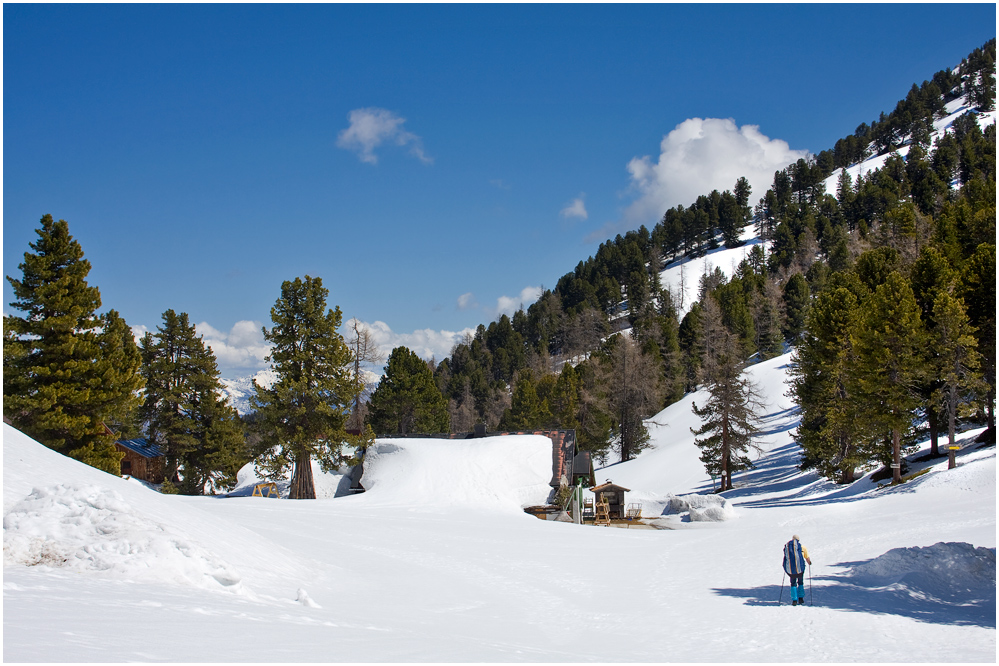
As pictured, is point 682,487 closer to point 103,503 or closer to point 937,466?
point 937,466

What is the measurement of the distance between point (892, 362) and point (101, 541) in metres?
32.2

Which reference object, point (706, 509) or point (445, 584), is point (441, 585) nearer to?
point (445, 584)

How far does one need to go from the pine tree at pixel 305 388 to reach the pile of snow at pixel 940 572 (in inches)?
831

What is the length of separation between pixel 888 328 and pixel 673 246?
118m

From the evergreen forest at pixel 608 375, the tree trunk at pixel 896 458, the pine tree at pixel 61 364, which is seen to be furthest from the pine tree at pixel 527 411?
the pine tree at pixel 61 364

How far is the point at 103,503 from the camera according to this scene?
412 inches

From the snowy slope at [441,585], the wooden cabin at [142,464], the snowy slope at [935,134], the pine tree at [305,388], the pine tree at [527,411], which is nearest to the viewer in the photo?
the snowy slope at [441,585]

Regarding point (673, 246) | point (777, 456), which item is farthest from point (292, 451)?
point (673, 246)

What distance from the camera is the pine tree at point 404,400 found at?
5381cm

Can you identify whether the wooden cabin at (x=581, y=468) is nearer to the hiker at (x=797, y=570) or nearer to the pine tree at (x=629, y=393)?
the hiker at (x=797, y=570)

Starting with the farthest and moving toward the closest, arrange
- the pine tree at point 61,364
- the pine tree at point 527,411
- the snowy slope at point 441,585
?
the pine tree at point 527,411 → the pine tree at point 61,364 → the snowy slope at point 441,585

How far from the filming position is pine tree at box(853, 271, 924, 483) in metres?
29.9

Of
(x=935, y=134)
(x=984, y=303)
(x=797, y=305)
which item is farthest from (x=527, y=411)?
(x=935, y=134)

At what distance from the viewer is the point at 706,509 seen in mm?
30188
